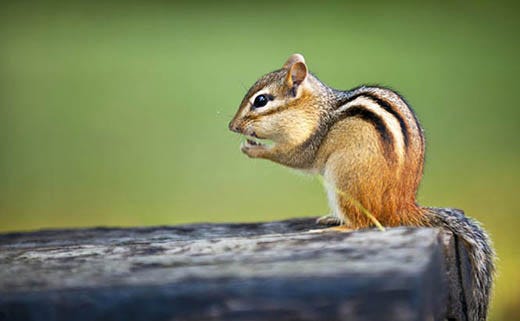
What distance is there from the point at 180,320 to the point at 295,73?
1.49 metres

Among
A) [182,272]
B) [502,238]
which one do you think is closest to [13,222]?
[502,238]

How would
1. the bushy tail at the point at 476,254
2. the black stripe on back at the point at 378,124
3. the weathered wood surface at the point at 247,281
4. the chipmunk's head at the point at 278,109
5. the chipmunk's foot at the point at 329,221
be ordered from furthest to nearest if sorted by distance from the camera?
the chipmunk's head at the point at 278,109 < the chipmunk's foot at the point at 329,221 < the black stripe on back at the point at 378,124 < the bushy tail at the point at 476,254 < the weathered wood surface at the point at 247,281

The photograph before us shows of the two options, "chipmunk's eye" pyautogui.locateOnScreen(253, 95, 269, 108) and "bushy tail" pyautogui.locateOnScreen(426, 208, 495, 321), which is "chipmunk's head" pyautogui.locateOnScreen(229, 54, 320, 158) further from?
"bushy tail" pyautogui.locateOnScreen(426, 208, 495, 321)

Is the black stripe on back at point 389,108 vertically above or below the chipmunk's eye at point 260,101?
below

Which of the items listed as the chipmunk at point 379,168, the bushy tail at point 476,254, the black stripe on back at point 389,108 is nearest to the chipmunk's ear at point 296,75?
the chipmunk at point 379,168

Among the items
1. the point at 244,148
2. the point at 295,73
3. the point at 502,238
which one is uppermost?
the point at 295,73

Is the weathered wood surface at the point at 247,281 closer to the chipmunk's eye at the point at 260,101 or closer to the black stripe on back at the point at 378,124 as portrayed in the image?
the black stripe on back at the point at 378,124

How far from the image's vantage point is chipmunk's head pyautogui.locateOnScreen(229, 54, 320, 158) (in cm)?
257

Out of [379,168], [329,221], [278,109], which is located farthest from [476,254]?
[278,109]

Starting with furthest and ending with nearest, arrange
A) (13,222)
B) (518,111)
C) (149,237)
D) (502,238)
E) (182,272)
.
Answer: (518,111) < (13,222) < (502,238) < (149,237) < (182,272)

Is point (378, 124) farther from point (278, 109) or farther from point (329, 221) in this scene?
point (278, 109)

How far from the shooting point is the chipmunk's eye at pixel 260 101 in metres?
2.62

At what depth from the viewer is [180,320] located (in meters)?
1.21

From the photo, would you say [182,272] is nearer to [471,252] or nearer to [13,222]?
[471,252]
